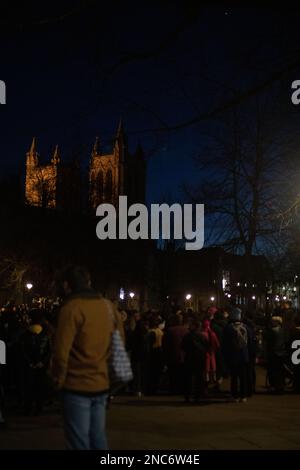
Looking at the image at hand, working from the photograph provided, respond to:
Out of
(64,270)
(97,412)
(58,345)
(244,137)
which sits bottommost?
(97,412)

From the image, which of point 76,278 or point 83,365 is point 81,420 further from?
point 76,278

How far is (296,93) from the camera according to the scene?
9.48 meters

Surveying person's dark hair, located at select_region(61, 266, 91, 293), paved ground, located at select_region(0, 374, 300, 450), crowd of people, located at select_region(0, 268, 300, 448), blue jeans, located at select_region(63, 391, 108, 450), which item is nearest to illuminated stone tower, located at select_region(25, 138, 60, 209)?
crowd of people, located at select_region(0, 268, 300, 448)

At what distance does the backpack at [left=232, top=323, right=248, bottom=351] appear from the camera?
44.9ft

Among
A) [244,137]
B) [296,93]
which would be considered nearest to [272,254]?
[244,137]

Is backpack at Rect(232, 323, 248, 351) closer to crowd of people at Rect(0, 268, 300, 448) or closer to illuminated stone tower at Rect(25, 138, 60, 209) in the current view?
crowd of people at Rect(0, 268, 300, 448)

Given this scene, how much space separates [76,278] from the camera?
20.1ft

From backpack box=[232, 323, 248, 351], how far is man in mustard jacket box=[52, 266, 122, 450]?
323 inches

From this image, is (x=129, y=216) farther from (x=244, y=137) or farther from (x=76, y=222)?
(x=244, y=137)

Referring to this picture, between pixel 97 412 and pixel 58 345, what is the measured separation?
689 millimetres

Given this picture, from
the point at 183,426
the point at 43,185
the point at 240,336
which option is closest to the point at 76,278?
the point at 183,426

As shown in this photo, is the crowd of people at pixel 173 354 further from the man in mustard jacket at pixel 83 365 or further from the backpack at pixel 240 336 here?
the man in mustard jacket at pixel 83 365

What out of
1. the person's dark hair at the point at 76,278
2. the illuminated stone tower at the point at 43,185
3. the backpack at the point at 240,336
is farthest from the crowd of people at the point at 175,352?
the illuminated stone tower at the point at 43,185

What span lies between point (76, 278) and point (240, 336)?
27.2ft
